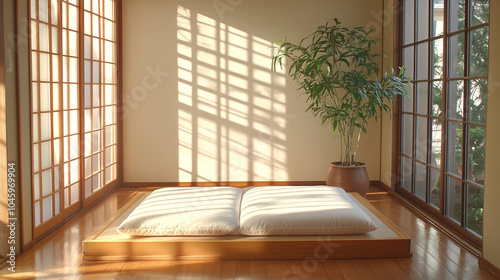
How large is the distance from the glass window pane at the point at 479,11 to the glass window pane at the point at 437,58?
0.64 m

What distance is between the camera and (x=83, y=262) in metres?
3.61

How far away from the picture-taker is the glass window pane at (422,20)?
5035 millimetres

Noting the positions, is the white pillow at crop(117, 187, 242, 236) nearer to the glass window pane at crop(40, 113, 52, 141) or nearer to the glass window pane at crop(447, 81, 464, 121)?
the glass window pane at crop(40, 113, 52, 141)

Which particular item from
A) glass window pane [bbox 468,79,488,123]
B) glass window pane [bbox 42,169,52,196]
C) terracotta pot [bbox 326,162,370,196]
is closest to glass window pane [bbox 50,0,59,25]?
glass window pane [bbox 42,169,52,196]

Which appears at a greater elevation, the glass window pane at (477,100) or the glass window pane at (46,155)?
the glass window pane at (477,100)

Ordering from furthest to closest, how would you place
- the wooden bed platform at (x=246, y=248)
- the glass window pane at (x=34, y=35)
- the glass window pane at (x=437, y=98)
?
1. the glass window pane at (x=437, y=98)
2. the glass window pane at (x=34, y=35)
3. the wooden bed platform at (x=246, y=248)

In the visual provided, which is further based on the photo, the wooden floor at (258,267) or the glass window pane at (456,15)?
the glass window pane at (456,15)

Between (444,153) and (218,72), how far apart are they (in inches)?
112

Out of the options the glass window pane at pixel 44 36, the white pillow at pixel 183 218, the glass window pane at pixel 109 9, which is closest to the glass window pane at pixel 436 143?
the white pillow at pixel 183 218

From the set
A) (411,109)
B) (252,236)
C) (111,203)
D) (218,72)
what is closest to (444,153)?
(411,109)

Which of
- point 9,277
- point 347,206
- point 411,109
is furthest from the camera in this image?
point 411,109

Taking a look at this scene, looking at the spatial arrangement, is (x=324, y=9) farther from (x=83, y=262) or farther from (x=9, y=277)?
(x=9, y=277)

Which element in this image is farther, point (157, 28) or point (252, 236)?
point (157, 28)

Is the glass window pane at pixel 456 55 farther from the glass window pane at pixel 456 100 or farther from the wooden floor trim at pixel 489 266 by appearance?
the wooden floor trim at pixel 489 266
